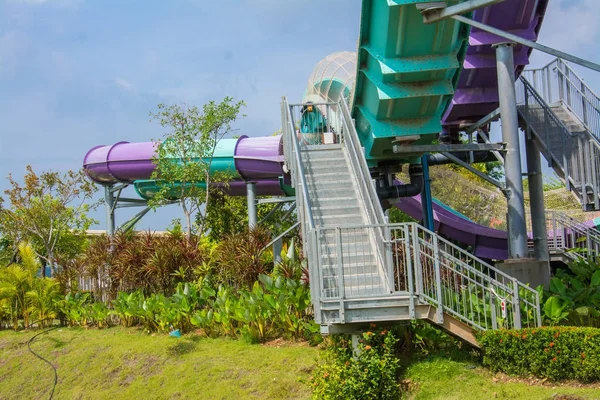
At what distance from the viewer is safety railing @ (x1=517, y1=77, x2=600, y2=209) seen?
46.0 ft

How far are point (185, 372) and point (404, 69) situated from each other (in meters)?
6.41

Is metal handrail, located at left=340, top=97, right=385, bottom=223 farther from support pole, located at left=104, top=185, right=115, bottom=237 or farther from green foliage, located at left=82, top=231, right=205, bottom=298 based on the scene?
support pole, located at left=104, top=185, right=115, bottom=237

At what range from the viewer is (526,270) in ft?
41.2

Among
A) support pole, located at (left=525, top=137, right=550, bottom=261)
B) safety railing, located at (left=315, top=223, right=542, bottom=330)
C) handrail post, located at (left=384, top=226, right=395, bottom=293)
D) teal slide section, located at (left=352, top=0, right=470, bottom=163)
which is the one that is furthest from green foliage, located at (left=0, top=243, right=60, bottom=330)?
support pole, located at (left=525, top=137, right=550, bottom=261)

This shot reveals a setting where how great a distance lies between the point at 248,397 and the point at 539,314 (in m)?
4.38

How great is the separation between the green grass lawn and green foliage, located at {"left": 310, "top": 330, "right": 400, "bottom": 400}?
34 cm

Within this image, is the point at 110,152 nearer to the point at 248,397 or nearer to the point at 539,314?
the point at 248,397

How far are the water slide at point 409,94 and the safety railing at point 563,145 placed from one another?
81 centimetres

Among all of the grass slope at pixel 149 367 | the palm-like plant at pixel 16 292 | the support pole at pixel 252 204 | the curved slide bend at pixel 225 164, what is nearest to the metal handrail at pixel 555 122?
the grass slope at pixel 149 367

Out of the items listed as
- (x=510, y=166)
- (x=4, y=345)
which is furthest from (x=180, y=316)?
(x=510, y=166)

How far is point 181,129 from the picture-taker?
60.2ft

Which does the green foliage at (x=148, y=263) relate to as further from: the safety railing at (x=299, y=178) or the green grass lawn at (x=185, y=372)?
the safety railing at (x=299, y=178)

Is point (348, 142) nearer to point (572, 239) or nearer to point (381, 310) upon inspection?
point (381, 310)

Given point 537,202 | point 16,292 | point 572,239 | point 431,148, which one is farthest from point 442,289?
point 16,292
